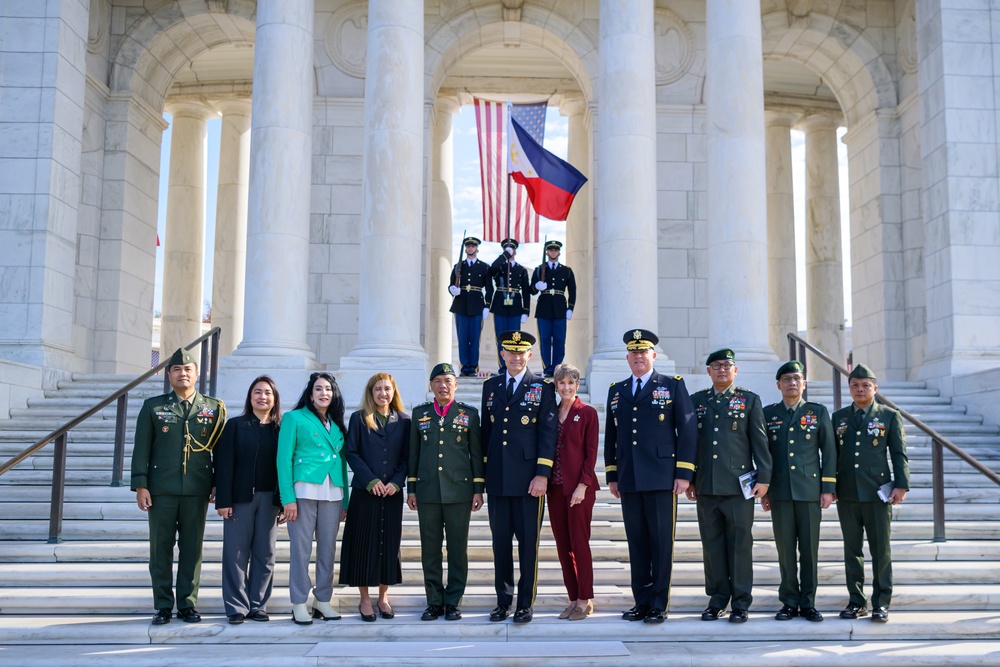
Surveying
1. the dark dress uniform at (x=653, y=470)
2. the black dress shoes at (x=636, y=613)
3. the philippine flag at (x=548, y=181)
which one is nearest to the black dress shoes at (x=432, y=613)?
the black dress shoes at (x=636, y=613)

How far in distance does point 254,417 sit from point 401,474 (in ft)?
4.64

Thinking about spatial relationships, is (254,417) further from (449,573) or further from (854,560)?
(854,560)

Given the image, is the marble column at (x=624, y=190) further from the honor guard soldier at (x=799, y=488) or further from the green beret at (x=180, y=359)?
the green beret at (x=180, y=359)

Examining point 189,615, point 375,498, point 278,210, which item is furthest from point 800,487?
point 278,210

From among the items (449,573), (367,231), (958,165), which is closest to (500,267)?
(367,231)

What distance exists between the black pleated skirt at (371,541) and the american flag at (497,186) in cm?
1317

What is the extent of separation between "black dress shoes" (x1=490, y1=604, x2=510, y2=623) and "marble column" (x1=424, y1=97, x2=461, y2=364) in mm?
14506

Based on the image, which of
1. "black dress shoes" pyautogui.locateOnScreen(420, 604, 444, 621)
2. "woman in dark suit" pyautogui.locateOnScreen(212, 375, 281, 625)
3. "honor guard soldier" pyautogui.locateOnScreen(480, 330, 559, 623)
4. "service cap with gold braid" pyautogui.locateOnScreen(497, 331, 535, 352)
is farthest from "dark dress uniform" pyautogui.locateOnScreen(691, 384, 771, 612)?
"woman in dark suit" pyautogui.locateOnScreen(212, 375, 281, 625)

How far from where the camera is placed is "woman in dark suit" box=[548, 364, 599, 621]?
8695mm

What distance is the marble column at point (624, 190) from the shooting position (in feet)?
51.9

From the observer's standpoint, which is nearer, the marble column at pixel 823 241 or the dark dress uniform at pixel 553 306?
the dark dress uniform at pixel 553 306

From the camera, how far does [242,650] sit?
7863mm

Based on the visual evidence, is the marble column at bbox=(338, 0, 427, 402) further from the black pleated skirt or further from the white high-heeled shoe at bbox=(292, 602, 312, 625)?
the white high-heeled shoe at bbox=(292, 602, 312, 625)

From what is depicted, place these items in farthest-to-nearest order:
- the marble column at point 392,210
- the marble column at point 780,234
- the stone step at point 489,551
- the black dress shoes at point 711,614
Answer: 1. the marble column at point 780,234
2. the marble column at point 392,210
3. the stone step at point 489,551
4. the black dress shoes at point 711,614
